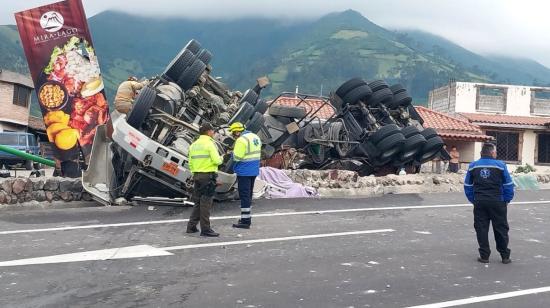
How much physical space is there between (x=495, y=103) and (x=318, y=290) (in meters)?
30.2

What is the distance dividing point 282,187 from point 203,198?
4.48 m

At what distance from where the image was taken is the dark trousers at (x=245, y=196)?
8539mm

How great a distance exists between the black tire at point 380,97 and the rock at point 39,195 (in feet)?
28.3

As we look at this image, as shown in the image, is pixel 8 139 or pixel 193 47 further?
pixel 8 139

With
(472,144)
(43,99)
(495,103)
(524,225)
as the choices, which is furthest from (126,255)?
(495,103)

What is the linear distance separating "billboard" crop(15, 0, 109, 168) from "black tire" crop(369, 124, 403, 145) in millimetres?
7069

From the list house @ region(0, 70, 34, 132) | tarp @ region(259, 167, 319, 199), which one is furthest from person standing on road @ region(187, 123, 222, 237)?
house @ region(0, 70, 34, 132)

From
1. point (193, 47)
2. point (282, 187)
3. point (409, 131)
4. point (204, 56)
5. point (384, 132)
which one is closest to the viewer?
point (282, 187)

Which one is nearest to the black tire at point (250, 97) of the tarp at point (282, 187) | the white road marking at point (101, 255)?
the tarp at point (282, 187)

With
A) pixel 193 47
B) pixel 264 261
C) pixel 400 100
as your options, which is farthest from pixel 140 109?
pixel 400 100

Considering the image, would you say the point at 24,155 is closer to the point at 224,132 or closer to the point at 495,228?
the point at 224,132

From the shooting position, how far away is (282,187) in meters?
12.3

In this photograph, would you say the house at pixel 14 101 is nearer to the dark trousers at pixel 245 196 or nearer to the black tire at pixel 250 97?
the black tire at pixel 250 97

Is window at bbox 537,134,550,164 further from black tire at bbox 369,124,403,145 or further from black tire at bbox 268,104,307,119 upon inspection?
black tire at bbox 268,104,307,119
